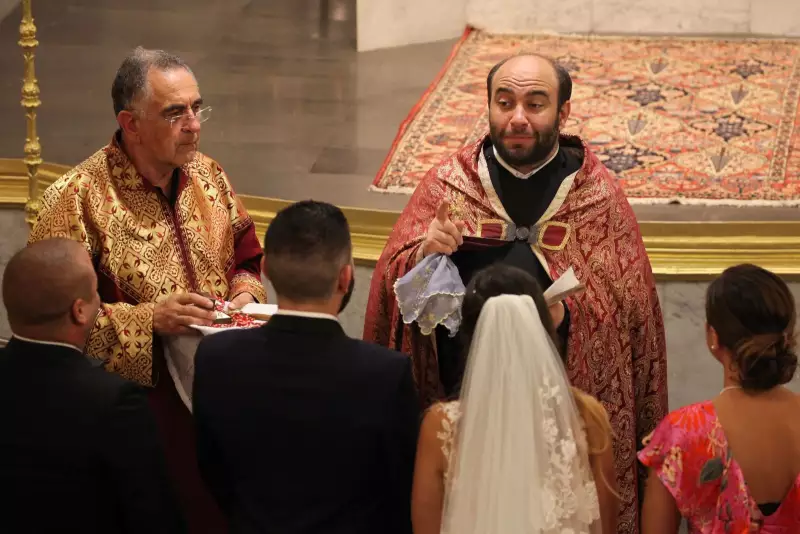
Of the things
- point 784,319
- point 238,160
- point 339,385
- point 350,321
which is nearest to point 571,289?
point 784,319

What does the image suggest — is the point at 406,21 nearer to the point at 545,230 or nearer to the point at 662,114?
the point at 662,114

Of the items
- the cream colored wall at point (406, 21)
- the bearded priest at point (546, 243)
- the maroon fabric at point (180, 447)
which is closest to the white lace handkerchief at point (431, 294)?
the bearded priest at point (546, 243)

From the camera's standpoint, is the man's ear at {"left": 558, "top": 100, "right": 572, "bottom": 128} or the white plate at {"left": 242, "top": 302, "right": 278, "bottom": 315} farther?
the man's ear at {"left": 558, "top": 100, "right": 572, "bottom": 128}

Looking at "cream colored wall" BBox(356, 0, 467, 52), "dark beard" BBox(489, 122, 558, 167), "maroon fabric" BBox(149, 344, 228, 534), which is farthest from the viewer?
"cream colored wall" BBox(356, 0, 467, 52)

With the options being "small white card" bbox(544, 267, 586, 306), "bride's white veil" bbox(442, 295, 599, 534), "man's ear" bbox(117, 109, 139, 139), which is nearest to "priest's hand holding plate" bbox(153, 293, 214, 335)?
"man's ear" bbox(117, 109, 139, 139)

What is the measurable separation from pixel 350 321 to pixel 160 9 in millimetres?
4927

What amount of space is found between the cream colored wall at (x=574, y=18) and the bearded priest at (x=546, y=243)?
17.5ft

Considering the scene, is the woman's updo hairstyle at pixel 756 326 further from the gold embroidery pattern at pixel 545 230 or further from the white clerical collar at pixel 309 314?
the gold embroidery pattern at pixel 545 230

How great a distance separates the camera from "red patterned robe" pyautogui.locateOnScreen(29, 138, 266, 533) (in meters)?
4.07

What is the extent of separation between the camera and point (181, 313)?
13.2 feet

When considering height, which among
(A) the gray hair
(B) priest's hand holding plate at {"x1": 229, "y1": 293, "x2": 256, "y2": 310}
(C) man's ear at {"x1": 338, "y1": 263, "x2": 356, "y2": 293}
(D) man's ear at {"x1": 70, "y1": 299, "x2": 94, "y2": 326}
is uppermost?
(A) the gray hair

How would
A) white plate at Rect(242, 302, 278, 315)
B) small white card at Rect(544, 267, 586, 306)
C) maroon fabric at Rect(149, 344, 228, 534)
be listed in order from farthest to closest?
maroon fabric at Rect(149, 344, 228, 534) < white plate at Rect(242, 302, 278, 315) < small white card at Rect(544, 267, 586, 306)

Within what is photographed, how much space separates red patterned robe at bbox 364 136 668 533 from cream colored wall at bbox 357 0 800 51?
533cm

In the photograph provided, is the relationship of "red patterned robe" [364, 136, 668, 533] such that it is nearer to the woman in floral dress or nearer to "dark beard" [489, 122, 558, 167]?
"dark beard" [489, 122, 558, 167]
